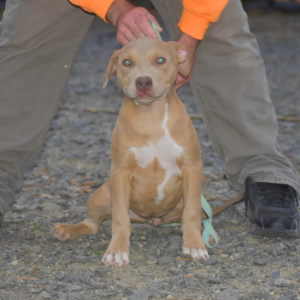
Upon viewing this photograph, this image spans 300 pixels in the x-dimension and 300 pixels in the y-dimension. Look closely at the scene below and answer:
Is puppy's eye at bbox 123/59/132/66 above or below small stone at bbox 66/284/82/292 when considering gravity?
above

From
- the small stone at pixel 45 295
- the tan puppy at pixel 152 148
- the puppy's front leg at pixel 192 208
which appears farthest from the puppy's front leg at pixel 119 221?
the small stone at pixel 45 295

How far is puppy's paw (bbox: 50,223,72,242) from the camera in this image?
3.37 m

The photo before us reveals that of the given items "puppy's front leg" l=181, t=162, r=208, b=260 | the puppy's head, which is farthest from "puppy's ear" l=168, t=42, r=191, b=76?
"puppy's front leg" l=181, t=162, r=208, b=260

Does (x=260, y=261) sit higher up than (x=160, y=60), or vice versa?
(x=160, y=60)

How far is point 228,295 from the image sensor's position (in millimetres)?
2602

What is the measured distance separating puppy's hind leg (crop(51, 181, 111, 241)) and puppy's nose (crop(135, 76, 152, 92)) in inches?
31.4

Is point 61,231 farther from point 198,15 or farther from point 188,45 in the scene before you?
point 198,15

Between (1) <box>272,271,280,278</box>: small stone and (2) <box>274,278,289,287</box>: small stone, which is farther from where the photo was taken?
(1) <box>272,271,280,278</box>: small stone

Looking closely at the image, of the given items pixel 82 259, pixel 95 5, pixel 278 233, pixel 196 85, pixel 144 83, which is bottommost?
pixel 82 259

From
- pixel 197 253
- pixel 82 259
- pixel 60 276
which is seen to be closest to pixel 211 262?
pixel 197 253

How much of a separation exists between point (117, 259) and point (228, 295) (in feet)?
2.37

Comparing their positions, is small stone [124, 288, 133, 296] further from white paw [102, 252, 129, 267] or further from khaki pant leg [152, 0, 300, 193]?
khaki pant leg [152, 0, 300, 193]

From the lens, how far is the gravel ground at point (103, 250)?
269 cm

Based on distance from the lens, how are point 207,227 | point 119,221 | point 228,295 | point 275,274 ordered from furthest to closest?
point 207,227 → point 119,221 → point 275,274 → point 228,295
